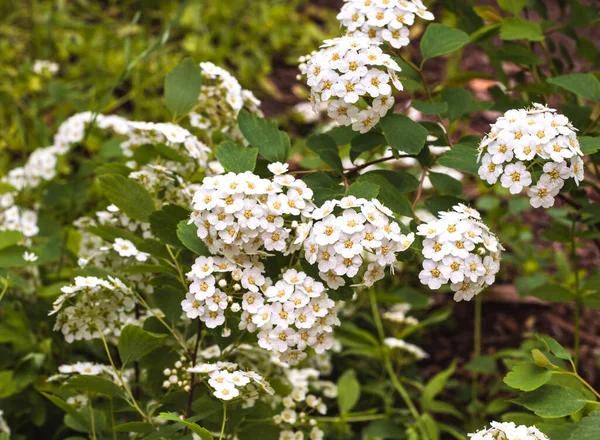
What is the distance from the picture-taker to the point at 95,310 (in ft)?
5.50

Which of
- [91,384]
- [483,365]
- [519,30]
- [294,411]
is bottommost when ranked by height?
[483,365]

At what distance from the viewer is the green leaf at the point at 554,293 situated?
6.61ft

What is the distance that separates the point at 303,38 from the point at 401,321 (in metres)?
2.40

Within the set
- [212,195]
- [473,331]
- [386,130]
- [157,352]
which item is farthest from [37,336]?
[473,331]

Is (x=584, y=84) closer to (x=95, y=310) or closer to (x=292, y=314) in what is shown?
(x=292, y=314)

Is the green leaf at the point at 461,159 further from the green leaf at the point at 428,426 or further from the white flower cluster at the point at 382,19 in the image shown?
the green leaf at the point at 428,426

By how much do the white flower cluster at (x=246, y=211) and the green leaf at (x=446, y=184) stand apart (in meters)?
0.38

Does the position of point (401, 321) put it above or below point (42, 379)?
below

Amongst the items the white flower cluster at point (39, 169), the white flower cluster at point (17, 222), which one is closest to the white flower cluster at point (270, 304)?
the white flower cluster at point (17, 222)

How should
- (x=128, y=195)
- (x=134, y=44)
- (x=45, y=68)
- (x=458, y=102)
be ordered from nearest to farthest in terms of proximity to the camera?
1. (x=128, y=195)
2. (x=458, y=102)
3. (x=45, y=68)
4. (x=134, y=44)

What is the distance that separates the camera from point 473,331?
9.73 ft

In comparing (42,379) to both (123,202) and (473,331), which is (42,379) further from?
(473,331)

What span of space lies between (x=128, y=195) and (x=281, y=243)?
42cm

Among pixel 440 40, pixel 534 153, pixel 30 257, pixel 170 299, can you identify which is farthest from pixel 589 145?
pixel 30 257
